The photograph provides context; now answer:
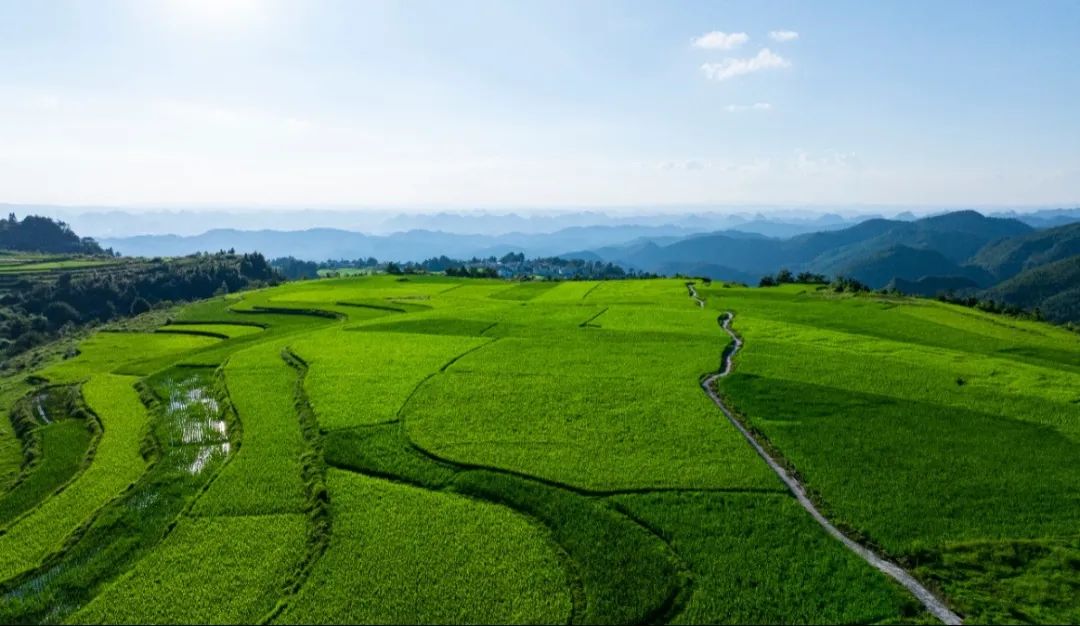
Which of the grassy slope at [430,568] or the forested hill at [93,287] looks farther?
the forested hill at [93,287]

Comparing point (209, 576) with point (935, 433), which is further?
point (935, 433)

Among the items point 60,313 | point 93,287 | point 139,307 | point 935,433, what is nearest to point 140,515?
point 935,433

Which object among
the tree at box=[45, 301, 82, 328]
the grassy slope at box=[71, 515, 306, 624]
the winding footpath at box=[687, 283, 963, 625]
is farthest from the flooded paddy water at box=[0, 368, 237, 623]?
the tree at box=[45, 301, 82, 328]

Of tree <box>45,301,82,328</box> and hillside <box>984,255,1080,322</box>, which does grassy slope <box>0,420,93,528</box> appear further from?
hillside <box>984,255,1080,322</box>

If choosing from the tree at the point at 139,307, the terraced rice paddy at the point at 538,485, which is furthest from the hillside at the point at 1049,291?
the tree at the point at 139,307

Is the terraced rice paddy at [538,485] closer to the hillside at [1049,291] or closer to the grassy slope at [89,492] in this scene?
the grassy slope at [89,492]

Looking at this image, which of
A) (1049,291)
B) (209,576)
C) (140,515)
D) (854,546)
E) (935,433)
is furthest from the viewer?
(1049,291)

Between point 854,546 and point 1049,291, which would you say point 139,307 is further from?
point 1049,291

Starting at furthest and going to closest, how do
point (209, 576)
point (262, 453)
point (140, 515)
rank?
1. point (262, 453)
2. point (140, 515)
3. point (209, 576)
